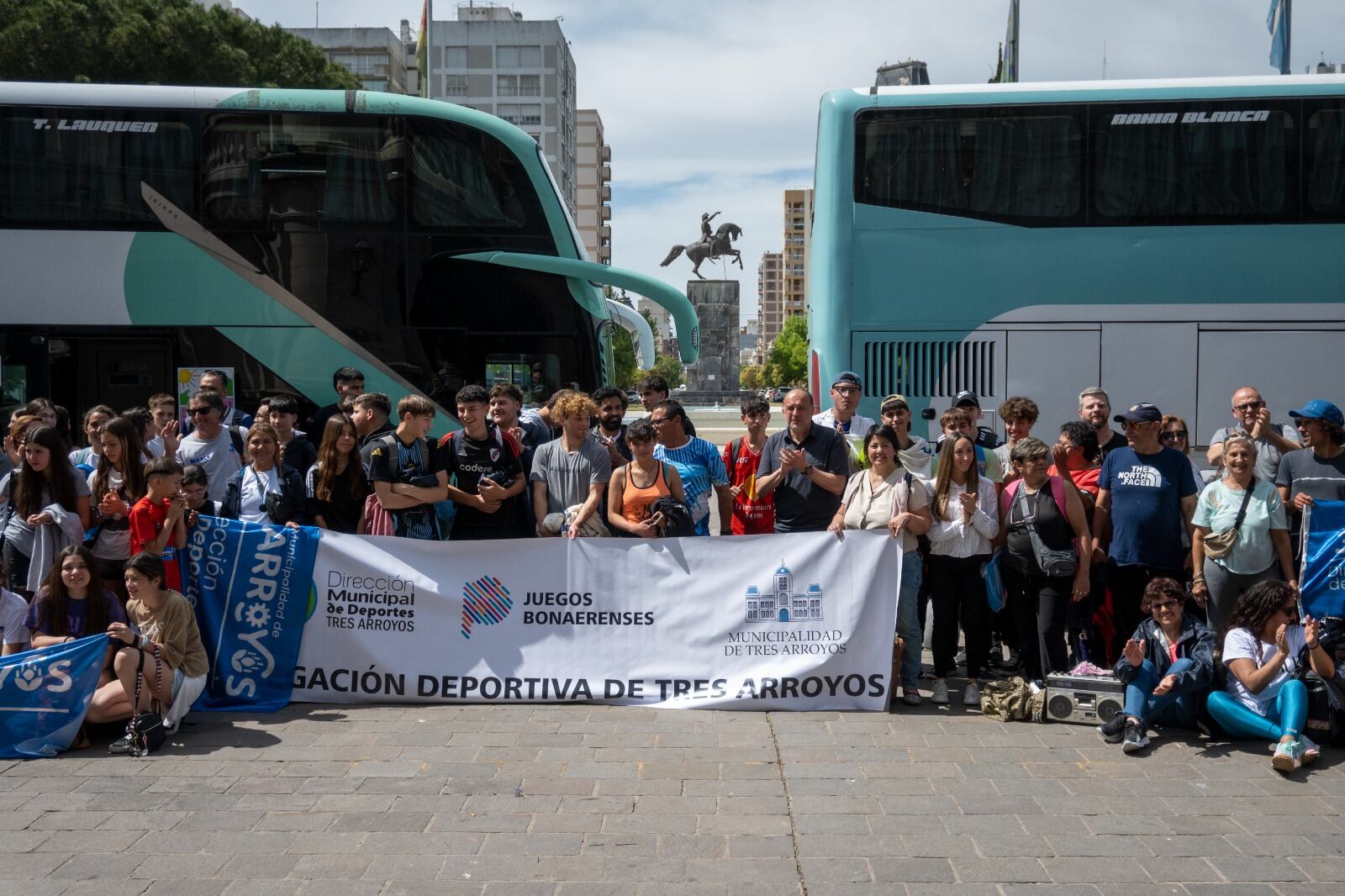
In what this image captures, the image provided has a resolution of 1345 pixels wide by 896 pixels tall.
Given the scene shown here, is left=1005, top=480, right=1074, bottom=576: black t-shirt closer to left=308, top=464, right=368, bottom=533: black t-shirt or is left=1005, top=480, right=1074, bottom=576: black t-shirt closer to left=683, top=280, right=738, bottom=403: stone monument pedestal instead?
left=308, top=464, right=368, bottom=533: black t-shirt

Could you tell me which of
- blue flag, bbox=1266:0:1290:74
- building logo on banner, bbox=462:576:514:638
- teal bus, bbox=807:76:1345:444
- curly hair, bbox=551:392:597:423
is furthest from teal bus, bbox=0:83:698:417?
blue flag, bbox=1266:0:1290:74

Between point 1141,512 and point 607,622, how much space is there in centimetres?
325

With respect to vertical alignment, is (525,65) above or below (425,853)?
above

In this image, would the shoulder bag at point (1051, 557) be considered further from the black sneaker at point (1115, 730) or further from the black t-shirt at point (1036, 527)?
the black sneaker at point (1115, 730)

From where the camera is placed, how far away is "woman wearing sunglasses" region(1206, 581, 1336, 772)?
236 inches

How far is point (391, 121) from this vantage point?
1212 cm

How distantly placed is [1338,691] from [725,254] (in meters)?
56.3

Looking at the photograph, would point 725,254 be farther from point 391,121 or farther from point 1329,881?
point 1329,881

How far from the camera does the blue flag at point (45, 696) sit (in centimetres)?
604

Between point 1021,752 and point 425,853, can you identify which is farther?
point 1021,752

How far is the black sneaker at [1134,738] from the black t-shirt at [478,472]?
156 inches

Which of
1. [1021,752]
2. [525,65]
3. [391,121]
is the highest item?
[525,65]

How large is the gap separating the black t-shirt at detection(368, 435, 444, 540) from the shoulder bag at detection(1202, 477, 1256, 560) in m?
4.64

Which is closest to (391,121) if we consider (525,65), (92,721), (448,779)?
(92,721)
